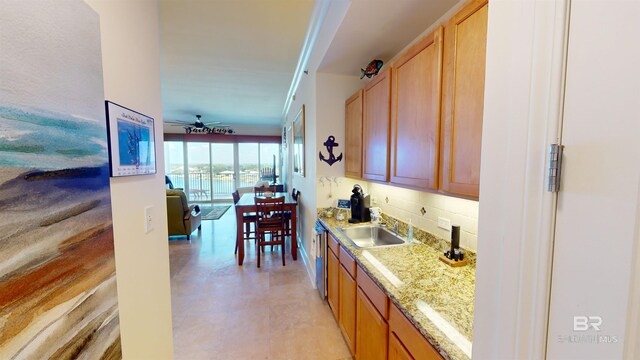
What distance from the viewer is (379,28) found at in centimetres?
168

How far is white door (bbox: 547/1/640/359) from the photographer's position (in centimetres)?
38

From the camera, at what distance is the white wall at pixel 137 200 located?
0.93 meters

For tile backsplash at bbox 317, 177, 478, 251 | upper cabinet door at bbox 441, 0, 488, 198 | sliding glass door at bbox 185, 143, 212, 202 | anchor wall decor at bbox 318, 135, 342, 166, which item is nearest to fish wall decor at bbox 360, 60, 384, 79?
anchor wall decor at bbox 318, 135, 342, 166

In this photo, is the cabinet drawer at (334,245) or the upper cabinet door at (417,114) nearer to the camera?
the upper cabinet door at (417,114)

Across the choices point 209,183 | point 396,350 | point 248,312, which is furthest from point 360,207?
point 209,183

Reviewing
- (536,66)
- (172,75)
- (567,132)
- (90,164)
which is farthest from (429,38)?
(172,75)

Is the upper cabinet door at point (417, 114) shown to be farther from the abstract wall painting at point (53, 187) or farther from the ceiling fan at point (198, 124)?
the ceiling fan at point (198, 124)

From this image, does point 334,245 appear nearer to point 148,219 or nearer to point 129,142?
point 148,219

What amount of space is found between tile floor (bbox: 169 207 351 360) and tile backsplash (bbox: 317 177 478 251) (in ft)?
3.61

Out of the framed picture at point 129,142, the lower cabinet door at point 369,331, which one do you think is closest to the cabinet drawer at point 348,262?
the lower cabinet door at point 369,331

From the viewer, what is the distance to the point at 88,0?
810 millimetres

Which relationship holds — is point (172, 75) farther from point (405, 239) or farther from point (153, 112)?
point (405, 239)

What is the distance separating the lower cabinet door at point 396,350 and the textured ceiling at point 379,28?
1795mm

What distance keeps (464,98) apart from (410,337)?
3.44 feet
